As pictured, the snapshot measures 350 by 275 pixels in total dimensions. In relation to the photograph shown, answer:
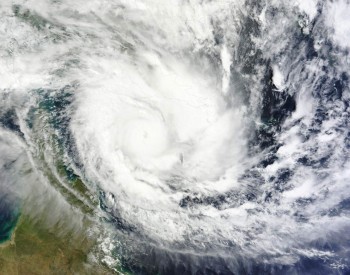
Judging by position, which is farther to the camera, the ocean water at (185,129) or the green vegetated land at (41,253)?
the ocean water at (185,129)

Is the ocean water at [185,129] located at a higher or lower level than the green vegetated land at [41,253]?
higher

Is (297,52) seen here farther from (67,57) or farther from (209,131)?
(67,57)

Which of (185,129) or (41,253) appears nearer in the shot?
(41,253)

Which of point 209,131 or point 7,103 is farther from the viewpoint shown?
point 209,131

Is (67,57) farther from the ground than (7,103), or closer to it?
farther from the ground

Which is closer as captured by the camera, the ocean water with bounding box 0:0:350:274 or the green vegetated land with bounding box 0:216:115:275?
the green vegetated land with bounding box 0:216:115:275

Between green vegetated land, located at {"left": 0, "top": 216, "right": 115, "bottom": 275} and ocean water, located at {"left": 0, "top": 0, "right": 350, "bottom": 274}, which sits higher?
ocean water, located at {"left": 0, "top": 0, "right": 350, "bottom": 274}

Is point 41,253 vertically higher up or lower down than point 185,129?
lower down

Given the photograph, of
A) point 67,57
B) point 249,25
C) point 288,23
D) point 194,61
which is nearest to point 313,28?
point 288,23
